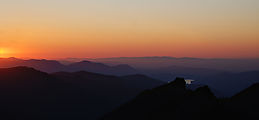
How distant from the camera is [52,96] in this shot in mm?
126062

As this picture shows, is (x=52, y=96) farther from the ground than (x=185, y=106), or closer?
closer

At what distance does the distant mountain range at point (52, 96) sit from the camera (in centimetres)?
10369

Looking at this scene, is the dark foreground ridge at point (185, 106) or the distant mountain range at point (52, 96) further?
the distant mountain range at point (52, 96)

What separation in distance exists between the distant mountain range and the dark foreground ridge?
63888 mm

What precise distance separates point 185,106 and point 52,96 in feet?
330

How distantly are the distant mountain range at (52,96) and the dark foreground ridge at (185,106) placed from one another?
6389cm

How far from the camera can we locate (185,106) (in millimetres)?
40625

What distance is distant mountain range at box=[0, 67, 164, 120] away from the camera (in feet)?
340

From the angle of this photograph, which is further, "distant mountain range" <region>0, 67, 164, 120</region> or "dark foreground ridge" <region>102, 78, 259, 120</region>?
"distant mountain range" <region>0, 67, 164, 120</region>

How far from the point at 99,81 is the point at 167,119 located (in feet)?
456

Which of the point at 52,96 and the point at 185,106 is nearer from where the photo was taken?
the point at 185,106

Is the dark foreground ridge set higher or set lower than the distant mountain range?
higher

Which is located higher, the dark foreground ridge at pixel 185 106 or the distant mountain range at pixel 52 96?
the dark foreground ridge at pixel 185 106

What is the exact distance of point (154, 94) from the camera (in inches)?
1993
